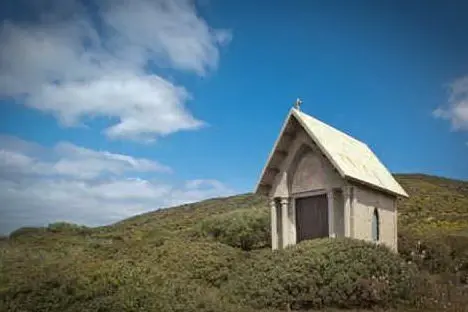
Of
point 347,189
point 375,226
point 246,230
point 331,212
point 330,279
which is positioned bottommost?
point 330,279

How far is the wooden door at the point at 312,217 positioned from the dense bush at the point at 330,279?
12.9 ft

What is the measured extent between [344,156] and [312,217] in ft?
9.08

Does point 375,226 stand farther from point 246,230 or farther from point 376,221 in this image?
point 246,230

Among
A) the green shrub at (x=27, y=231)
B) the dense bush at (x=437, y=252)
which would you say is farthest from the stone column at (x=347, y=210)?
the green shrub at (x=27, y=231)

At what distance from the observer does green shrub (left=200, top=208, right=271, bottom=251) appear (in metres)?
33.1

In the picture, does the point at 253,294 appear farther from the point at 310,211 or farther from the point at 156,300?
the point at 310,211

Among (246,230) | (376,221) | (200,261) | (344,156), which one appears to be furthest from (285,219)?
(246,230)

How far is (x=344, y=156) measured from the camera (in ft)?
67.4

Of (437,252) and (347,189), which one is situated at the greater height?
(347,189)

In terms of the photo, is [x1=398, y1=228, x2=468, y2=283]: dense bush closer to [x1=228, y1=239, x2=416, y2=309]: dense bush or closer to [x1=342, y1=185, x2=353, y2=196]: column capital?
[x1=342, y1=185, x2=353, y2=196]: column capital

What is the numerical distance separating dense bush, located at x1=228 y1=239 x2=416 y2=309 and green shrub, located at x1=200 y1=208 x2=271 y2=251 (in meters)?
15.0

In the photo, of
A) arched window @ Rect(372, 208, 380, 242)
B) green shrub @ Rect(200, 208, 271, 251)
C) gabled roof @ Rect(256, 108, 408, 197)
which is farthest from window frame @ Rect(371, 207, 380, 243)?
green shrub @ Rect(200, 208, 271, 251)

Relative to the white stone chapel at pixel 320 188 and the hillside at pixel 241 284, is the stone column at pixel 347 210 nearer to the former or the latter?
the white stone chapel at pixel 320 188

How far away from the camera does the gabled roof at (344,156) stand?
19.3 meters
